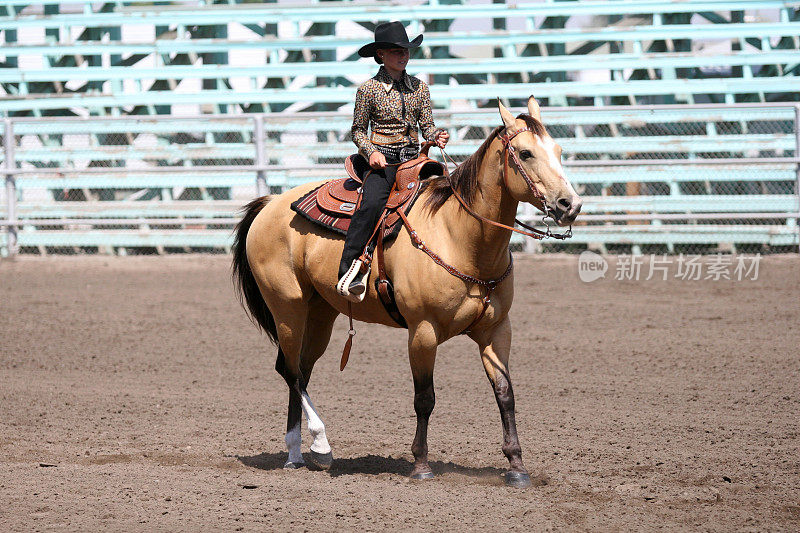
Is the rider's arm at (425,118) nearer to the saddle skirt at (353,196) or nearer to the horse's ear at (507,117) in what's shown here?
the saddle skirt at (353,196)

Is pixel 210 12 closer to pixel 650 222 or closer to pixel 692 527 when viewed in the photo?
pixel 650 222

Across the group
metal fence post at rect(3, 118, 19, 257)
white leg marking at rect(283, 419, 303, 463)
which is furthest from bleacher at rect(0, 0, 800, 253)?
white leg marking at rect(283, 419, 303, 463)

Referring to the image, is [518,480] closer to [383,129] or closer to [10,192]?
[383,129]

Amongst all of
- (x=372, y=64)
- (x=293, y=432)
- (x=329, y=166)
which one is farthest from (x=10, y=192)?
(x=293, y=432)

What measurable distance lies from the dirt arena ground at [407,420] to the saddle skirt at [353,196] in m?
1.33

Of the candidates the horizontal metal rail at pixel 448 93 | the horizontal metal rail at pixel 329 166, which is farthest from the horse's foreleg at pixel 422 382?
the horizontal metal rail at pixel 448 93

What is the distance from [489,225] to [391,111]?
2.69 feet

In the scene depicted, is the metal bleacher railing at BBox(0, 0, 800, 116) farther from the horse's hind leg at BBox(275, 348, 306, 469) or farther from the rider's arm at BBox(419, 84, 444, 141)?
the horse's hind leg at BBox(275, 348, 306, 469)

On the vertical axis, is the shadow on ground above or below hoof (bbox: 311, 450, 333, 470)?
below

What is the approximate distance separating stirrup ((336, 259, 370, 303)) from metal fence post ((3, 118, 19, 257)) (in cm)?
1062

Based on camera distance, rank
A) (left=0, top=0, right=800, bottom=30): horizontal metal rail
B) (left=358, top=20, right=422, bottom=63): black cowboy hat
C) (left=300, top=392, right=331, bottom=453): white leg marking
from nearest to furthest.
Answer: (left=358, top=20, right=422, bottom=63): black cowboy hat < (left=300, top=392, right=331, bottom=453): white leg marking < (left=0, top=0, right=800, bottom=30): horizontal metal rail

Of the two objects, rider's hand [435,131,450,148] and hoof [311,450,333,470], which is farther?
hoof [311,450,333,470]

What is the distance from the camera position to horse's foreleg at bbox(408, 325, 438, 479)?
4520mm

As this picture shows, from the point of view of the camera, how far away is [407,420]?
5988 mm
